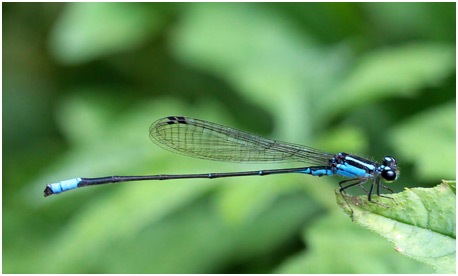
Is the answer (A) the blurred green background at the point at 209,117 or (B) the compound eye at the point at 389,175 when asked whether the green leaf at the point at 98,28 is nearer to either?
(A) the blurred green background at the point at 209,117

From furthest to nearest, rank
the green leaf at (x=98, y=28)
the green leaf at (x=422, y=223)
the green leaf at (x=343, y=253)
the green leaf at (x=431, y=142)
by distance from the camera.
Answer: the green leaf at (x=98, y=28) < the green leaf at (x=431, y=142) < the green leaf at (x=343, y=253) < the green leaf at (x=422, y=223)

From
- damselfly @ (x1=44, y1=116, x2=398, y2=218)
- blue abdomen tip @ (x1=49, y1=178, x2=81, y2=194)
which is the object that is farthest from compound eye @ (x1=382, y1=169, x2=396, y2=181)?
blue abdomen tip @ (x1=49, y1=178, x2=81, y2=194)

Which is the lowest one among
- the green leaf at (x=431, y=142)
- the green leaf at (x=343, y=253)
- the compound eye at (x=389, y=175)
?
the green leaf at (x=343, y=253)

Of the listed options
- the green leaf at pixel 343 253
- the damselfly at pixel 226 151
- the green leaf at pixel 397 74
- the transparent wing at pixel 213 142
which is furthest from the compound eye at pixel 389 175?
the green leaf at pixel 397 74

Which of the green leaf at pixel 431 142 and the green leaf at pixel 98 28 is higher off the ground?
the green leaf at pixel 98 28

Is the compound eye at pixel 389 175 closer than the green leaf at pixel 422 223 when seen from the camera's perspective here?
No

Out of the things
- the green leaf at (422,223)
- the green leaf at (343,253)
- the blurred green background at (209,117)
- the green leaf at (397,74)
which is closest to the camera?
the green leaf at (422,223)

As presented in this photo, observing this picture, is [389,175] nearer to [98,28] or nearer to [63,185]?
[63,185]
